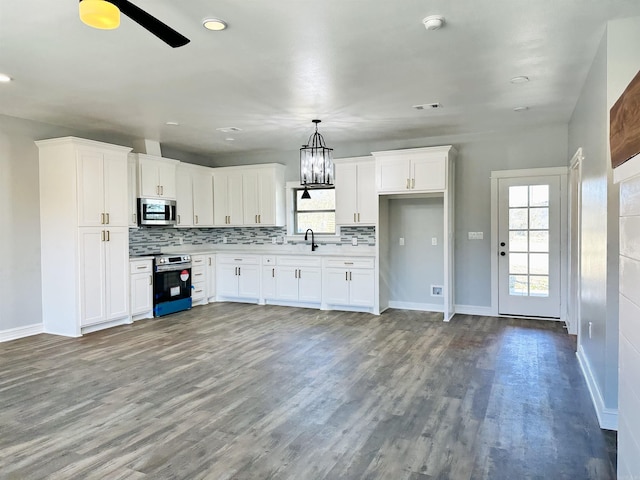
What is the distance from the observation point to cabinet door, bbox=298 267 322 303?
683cm

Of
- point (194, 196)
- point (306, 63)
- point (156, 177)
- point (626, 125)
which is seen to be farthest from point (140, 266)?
point (626, 125)

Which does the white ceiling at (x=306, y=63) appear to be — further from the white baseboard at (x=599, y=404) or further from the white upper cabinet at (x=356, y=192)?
the white baseboard at (x=599, y=404)

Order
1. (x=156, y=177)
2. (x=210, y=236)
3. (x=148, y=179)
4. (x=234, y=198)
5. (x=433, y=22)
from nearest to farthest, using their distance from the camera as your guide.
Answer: (x=433, y=22), (x=148, y=179), (x=156, y=177), (x=234, y=198), (x=210, y=236)

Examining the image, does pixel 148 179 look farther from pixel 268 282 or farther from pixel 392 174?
pixel 392 174

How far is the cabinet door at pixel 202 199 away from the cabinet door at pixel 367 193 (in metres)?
2.69

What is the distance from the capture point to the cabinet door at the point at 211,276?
745cm

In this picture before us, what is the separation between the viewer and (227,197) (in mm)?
7746

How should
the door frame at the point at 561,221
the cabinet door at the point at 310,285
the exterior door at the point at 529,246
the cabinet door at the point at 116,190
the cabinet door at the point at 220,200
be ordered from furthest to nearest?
the cabinet door at the point at 220,200 → the cabinet door at the point at 310,285 → the exterior door at the point at 529,246 → the door frame at the point at 561,221 → the cabinet door at the point at 116,190

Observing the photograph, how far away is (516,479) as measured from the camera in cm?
228

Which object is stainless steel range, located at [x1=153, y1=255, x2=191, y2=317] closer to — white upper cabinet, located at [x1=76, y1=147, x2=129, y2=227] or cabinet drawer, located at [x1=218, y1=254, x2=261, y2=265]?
cabinet drawer, located at [x1=218, y1=254, x2=261, y2=265]

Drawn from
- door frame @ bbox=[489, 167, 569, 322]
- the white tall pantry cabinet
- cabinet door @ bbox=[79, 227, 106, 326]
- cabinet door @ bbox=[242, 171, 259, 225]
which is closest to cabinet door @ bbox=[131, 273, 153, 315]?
the white tall pantry cabinet

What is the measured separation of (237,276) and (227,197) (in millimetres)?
1408

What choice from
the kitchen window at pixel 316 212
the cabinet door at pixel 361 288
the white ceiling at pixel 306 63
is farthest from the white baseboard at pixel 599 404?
the kitchen window at pixel 316 212

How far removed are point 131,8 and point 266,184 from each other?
5443 millimetres
